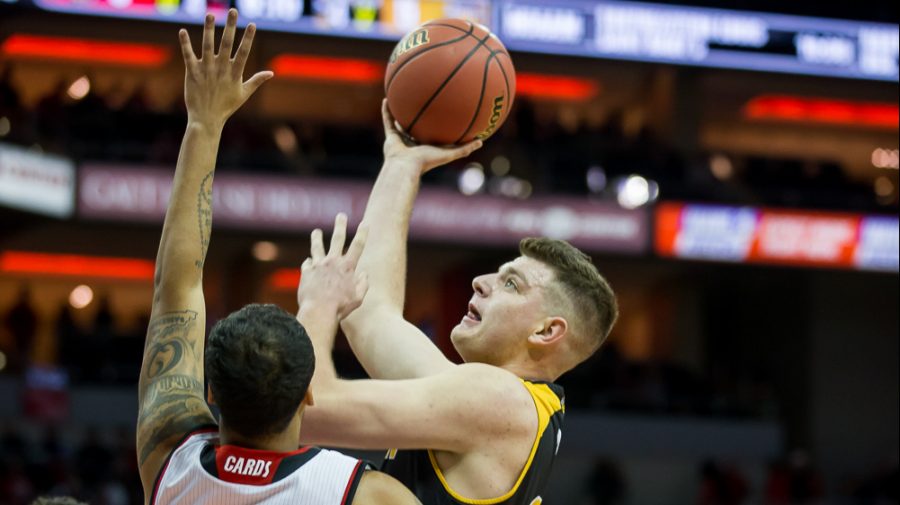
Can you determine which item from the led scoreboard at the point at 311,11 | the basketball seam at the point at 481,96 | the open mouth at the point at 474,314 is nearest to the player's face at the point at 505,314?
the open mouth at the point at 474,314

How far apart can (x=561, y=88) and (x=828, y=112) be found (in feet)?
14.6

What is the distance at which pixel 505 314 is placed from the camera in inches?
127

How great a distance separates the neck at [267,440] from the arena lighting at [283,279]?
17.4 meters

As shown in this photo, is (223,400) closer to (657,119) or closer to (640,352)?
(657,119)

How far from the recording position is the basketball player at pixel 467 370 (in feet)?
9.25

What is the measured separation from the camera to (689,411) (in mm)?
16188

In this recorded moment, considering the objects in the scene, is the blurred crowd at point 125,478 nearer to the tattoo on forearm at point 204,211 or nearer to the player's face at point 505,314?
the player's face at point 505,314

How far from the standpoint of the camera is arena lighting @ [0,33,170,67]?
63.1 feet

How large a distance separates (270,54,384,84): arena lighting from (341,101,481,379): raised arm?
658 inches

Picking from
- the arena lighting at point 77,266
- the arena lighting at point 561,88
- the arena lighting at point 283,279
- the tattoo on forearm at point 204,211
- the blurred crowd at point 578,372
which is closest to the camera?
the tattoo on forearm at point 204,211

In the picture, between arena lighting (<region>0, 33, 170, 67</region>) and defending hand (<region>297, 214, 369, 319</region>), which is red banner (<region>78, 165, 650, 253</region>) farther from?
defending hand (<region>297, 214, 369, 319</region>)

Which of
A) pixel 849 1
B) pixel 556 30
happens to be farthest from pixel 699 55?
pixel 849 1

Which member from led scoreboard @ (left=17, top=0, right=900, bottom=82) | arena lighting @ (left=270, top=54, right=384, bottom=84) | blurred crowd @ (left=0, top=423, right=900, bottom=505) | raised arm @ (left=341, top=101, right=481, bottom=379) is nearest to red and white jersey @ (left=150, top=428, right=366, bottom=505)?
raised arm @ (left=341, top=101, right=481, bottom=379)

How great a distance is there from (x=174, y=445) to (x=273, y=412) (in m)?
0.29
